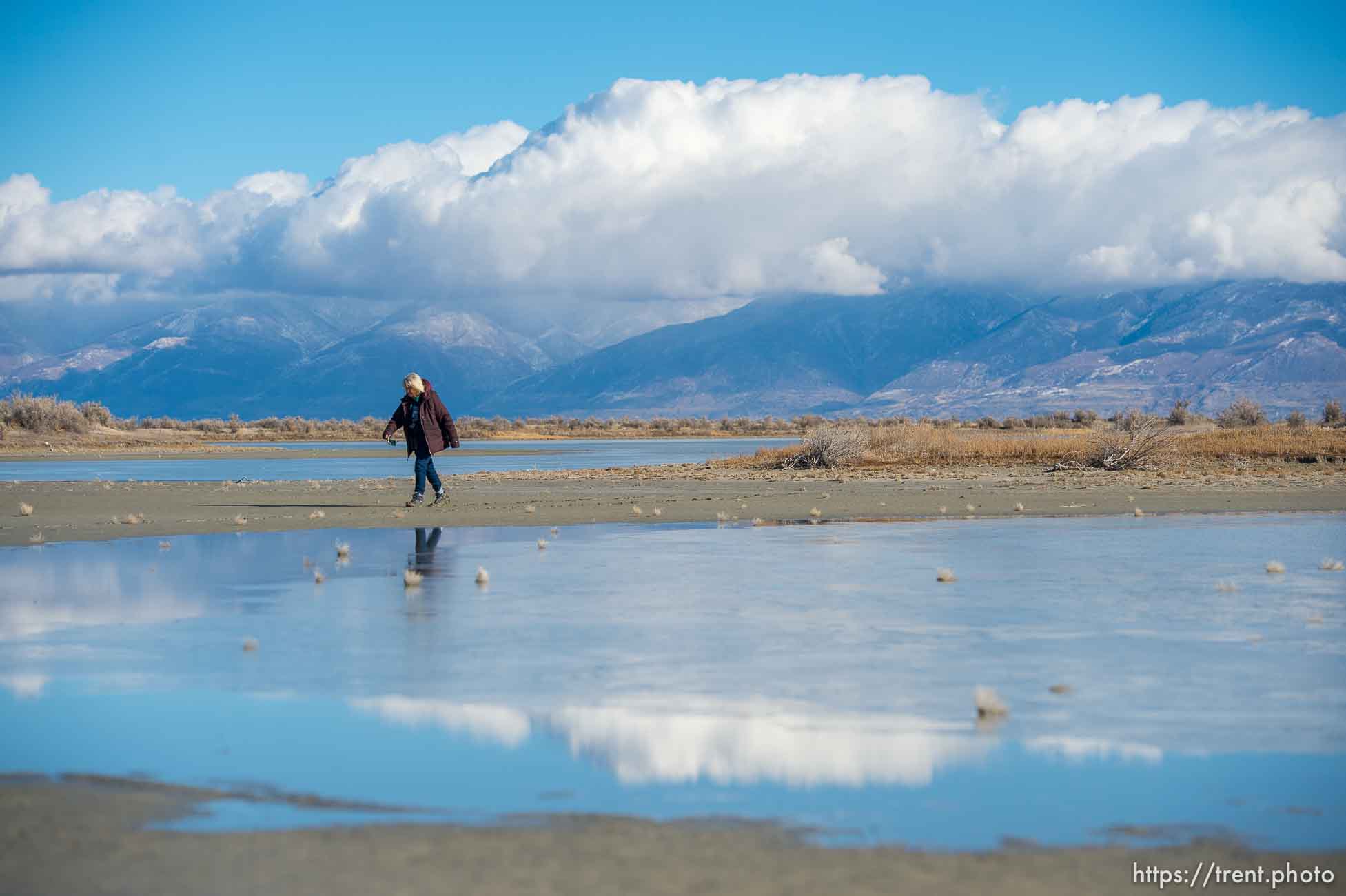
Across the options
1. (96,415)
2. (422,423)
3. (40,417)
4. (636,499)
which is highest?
(96,415)

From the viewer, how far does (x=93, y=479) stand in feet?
135

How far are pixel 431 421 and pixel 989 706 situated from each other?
1797 centimetres

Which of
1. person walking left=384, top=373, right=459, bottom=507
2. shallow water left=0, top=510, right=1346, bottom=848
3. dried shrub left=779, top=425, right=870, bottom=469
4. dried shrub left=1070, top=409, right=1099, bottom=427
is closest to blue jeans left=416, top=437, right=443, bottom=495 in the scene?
person walking left=384, top=373, right=459, bottom=507

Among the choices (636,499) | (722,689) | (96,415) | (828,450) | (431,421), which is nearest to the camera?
(722,689)

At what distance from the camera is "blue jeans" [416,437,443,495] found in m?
25.8

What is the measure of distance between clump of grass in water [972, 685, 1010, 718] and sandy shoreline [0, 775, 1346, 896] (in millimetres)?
2552

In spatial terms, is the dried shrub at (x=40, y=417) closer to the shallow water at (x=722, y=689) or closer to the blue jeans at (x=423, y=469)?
the blue jeans at (x=423, y=469)

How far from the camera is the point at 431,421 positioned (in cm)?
2534

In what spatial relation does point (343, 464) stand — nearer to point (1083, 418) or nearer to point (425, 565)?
point (425, 565)

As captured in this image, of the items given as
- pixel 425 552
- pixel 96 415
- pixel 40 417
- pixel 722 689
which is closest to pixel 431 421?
pixel 425 552

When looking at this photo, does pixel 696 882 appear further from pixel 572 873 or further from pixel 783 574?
pixel 783 574

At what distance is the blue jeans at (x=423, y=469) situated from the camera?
84.5 ft

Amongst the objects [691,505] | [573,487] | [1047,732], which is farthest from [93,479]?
[1047,732]

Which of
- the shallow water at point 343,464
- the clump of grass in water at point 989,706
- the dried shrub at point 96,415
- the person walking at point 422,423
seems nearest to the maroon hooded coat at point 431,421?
the person walking at point 422,423
